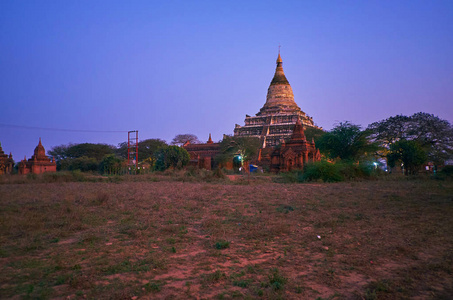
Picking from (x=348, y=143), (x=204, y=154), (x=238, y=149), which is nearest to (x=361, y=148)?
(x=348, y=143)

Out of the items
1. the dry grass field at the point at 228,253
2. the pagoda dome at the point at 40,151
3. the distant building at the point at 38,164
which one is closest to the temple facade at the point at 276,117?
the distant building at the point at 38,164

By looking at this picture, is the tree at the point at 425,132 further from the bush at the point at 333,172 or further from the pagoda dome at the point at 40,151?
the pagoda dome at the point at 40,151

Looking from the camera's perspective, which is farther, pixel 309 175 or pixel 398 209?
pixel 309 175

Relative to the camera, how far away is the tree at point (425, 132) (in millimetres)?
33438

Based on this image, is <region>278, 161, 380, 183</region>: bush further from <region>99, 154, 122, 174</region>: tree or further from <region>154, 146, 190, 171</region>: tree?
<region>99, 154, 122, 174</region>: tree

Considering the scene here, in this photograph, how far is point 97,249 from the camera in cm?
506

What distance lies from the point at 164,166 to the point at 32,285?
103ft

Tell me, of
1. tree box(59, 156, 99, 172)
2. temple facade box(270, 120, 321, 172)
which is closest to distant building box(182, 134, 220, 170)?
temple facade box(270, 120, 321, 172)

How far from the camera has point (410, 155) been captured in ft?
81.1

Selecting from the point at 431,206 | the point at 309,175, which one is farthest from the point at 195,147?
the point at 431,206

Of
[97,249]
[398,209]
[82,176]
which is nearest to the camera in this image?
[97,249]

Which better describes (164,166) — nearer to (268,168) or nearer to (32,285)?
(268,168)

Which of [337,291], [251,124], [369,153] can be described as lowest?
[337,291]

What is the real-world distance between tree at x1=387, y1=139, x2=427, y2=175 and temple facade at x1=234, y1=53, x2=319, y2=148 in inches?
756
